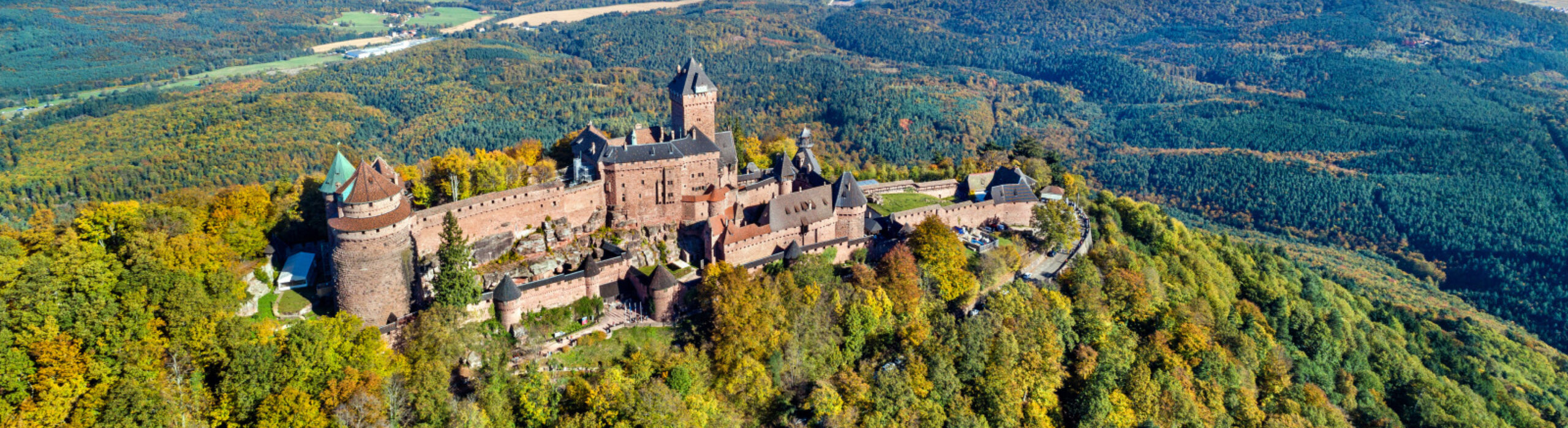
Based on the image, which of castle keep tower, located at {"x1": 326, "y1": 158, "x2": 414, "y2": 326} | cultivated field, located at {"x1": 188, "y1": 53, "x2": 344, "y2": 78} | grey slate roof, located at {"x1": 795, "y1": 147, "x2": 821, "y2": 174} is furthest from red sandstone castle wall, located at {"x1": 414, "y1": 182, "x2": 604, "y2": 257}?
cultivated field, located at {"x1": 188, "y1": 53, "x2": 344, "y2": 78}

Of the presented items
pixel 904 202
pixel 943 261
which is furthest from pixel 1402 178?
pixel 943 261

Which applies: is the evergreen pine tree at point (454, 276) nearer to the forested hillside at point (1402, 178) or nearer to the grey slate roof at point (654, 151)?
the grey slate roof at point (654, 151)

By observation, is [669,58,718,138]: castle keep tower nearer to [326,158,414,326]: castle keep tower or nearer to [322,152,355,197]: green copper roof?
[322,152,355,197]: green copper roof

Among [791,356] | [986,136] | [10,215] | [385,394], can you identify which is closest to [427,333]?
[385,394]

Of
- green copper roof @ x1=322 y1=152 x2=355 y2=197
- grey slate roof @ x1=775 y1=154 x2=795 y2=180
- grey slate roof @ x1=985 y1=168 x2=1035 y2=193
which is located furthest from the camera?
grey slate roof @ x1=985 y1=168 x2=1035 y2=193

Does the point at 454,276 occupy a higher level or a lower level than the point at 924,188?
higher

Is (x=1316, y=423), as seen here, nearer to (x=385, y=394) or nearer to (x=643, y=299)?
(x=643, y=299)

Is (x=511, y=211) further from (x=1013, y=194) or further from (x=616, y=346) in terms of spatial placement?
(x=1013, y=194)
